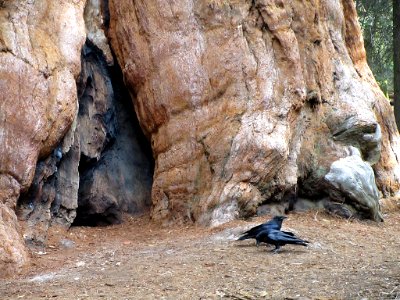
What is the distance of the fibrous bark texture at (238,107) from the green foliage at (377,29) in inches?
255

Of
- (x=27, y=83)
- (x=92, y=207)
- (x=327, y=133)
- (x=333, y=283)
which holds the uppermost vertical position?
(x=27, y=83)

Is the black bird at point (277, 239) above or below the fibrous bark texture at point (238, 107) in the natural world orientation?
below

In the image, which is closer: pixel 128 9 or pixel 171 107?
pixel 171 107

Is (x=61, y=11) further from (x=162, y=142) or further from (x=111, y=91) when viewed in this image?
(x=162, y=142)

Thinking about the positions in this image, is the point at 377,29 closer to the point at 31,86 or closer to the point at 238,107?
the point at 238,107

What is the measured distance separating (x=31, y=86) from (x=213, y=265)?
3776mm

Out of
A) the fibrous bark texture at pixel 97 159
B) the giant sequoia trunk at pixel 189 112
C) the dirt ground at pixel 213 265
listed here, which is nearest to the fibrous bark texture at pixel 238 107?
the giant sequoia trunk at pixel 189 112

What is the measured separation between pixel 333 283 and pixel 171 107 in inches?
205

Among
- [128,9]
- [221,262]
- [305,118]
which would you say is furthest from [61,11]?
[221,262]

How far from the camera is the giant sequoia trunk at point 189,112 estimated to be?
8672 millimetres

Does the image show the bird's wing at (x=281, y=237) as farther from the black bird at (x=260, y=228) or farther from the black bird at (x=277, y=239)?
the black bird at (x=260, y=228)

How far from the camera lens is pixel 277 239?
699cm

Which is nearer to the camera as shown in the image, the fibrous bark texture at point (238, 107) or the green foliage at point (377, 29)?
the fibrous bark texture at point (238, 107)

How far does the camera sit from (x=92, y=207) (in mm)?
10281
